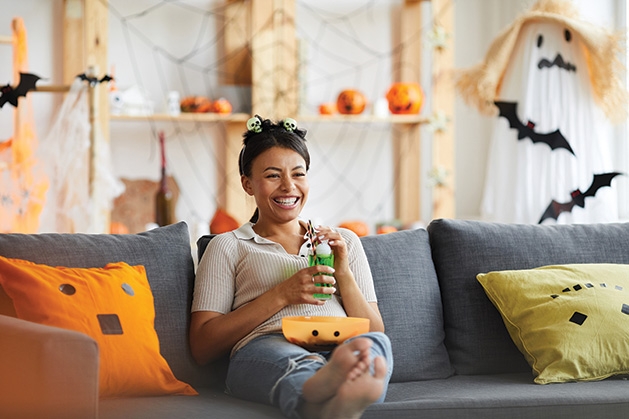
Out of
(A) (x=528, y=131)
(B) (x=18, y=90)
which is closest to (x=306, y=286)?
(B) (x=18, y=90)

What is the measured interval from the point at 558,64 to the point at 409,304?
1.59 metres

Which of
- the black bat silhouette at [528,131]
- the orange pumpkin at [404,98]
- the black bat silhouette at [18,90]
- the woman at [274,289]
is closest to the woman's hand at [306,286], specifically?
the woman at [274,289]

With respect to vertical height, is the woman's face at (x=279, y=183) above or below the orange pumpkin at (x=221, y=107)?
below

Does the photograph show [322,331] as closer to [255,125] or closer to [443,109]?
[255,125]

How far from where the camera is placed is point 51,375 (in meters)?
1.43

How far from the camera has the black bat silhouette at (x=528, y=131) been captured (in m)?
3.17

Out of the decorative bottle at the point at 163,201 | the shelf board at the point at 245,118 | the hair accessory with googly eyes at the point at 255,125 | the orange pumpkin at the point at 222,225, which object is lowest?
the orange pumpkin at the point at 222,225

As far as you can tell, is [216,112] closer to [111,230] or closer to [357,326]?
[111,230]

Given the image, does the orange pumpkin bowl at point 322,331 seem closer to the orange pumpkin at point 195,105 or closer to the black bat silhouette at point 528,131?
the black bat silhouette at point 528,131

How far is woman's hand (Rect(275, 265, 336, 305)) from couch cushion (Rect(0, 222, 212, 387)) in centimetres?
29

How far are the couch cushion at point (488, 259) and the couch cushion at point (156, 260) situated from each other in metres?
0.68

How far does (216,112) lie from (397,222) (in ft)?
3.66

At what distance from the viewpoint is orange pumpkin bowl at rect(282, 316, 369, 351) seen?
1724 millimetres

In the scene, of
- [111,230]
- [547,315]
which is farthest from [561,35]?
[111,230]
